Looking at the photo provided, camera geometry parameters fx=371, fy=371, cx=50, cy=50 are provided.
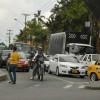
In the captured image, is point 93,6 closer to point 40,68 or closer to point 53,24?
point 40,68

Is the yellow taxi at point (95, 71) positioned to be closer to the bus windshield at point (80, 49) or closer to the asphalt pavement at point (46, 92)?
the asphalt pavement at point (46, 92)

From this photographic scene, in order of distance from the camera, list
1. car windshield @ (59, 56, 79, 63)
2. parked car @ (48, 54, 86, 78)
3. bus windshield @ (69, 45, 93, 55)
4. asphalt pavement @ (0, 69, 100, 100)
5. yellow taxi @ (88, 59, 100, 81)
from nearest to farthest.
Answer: asphalt pavement @ (0, 69, 100, 100), yellow taxi @ (88, 59, 100, 81), parked car @ (48, 54, 86, 78), car windshield @ (59, 56, 79, 63), bus windshield @ (69, 45, 93, 55)

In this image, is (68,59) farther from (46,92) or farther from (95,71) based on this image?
(46,92)

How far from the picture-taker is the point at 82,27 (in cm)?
4994

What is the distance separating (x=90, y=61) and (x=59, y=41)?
7542mm

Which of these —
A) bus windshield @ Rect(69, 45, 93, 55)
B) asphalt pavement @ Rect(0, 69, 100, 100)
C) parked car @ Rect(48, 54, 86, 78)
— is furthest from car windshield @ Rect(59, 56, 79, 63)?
asphalt pavement @ Rect(0, 69, 100, 100)

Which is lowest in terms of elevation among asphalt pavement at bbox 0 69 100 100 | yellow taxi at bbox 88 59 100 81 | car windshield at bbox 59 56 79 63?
asphalt pavement at bbox 0 69 100 100

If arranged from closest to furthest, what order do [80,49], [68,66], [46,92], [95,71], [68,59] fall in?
[46,92] → [95,71] → [68,66] → [68,59] → [80,49]

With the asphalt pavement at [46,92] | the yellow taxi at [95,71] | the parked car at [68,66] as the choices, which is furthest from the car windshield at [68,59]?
the asphalt pavement at [46,92]

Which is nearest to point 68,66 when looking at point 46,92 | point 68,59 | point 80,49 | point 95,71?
point 68,59

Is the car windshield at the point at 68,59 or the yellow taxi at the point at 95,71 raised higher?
the car windshield at the point at 68,59

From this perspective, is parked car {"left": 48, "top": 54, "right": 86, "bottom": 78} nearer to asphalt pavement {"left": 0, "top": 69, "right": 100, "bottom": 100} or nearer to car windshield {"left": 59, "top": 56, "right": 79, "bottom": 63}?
car windshield {"left": 59, "top": 56, "right": 79, "bottom": 63}

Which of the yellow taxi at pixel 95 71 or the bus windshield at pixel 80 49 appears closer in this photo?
the yellow taxi at pixel 95 71

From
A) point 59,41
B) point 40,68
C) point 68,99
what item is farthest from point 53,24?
point 68,99
